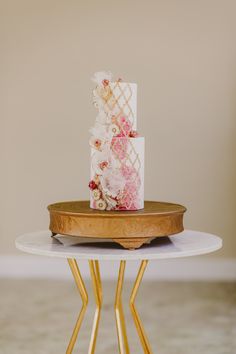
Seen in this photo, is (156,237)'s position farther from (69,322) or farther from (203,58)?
(203,58)

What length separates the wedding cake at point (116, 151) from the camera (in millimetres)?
2320

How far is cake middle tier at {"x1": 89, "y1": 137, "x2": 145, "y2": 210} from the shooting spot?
2.31 m

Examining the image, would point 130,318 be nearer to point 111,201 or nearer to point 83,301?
point 83,301

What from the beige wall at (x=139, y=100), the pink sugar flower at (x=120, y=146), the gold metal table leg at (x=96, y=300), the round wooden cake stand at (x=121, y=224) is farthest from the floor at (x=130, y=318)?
the pink sugar flower at (x=120, y=146)

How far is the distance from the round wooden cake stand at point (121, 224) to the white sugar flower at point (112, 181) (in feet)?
0.27

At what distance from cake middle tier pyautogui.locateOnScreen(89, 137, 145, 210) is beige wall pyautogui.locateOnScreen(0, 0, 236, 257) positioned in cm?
262

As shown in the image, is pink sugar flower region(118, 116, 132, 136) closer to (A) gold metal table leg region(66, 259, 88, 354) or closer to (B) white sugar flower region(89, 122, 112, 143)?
(B) white sugar flower region(89, 122, 112, 143)

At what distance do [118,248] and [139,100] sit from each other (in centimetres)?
284

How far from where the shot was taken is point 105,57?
496 cm

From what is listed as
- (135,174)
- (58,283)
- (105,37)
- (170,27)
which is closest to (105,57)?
(105,37)

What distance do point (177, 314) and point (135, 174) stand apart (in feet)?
5.75

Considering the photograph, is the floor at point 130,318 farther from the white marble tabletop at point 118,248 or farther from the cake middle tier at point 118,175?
the cake middle tier at point 118,175

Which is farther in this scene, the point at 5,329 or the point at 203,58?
the point at 203,58

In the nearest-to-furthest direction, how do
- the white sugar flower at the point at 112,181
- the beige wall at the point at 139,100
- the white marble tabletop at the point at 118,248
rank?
the white marble tabletop at the point at 118,248, the white sugar flower at the point at 112,181, the beige wall at the point at 139,100
